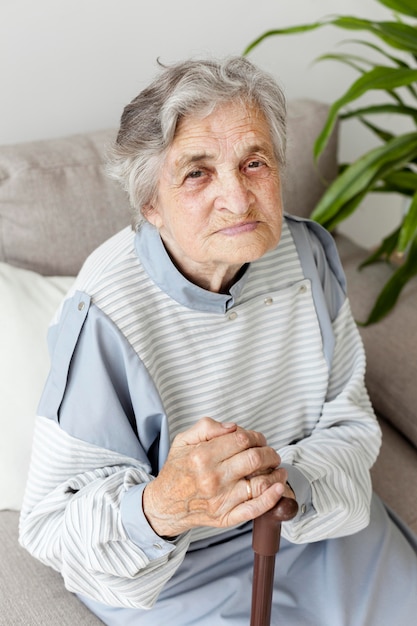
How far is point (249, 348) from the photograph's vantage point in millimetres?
1401

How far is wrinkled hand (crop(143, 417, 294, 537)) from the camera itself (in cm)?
106

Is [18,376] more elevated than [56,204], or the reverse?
[56,204]

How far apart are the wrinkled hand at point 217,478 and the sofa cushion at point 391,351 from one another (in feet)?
2.55

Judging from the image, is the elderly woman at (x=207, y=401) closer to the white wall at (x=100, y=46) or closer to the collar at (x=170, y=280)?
the collar at (x=170, y=280)

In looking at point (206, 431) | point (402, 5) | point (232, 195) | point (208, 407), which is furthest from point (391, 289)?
point (206, 431)

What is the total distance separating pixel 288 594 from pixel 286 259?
0.56 meters

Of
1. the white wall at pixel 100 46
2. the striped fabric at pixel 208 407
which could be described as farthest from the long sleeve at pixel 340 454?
the white wall at pixel 100 46

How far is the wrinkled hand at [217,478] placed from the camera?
1064 millimetres

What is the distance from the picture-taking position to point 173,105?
1.18 metres

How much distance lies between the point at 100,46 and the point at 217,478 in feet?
4.08

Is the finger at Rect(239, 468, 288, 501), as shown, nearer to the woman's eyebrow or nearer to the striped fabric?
the striped fabric

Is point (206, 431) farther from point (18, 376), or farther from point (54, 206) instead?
point (54, 206)

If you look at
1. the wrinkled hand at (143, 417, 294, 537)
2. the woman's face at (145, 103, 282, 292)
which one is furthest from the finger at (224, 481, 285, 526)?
the woman's face at (145, 103, 282, 292)

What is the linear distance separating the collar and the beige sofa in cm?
26
